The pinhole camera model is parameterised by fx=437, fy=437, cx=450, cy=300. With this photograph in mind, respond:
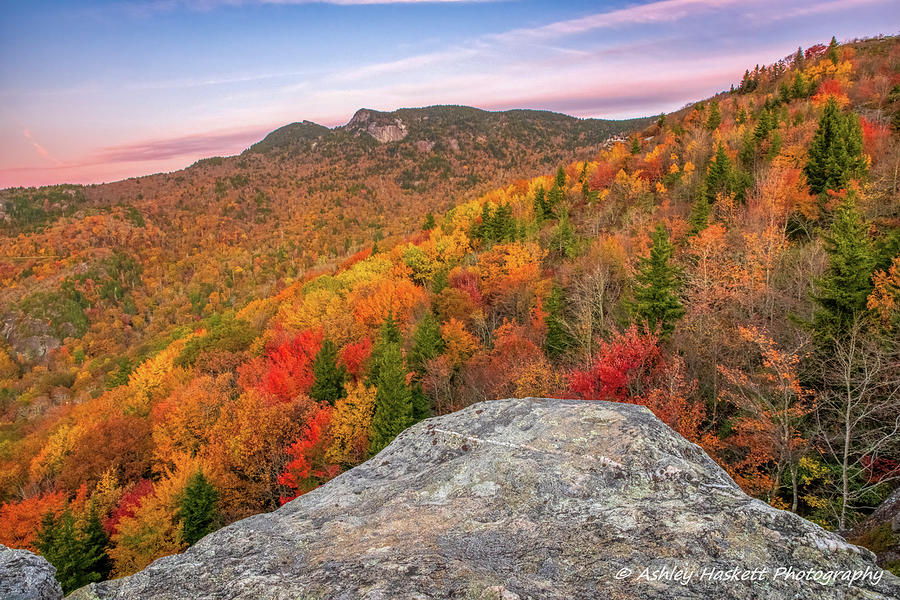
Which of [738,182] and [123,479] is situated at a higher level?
[738,182]

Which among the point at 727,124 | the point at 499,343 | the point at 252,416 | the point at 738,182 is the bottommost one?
the point at 252,416

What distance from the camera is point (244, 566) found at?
4.41m

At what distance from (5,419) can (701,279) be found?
142699mm

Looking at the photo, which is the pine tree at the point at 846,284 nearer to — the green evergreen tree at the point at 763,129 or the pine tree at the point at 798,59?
the green evergreen tree at the point at 763,129

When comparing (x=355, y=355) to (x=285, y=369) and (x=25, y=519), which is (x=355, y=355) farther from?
(x=25, y=519)

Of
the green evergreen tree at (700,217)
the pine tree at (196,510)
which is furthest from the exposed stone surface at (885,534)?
the green evergreen tree at (700,217)

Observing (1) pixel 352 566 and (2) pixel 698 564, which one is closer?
(2) pixel 698 564

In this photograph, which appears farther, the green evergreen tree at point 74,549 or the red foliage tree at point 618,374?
the green evergreen tree at point 74,549

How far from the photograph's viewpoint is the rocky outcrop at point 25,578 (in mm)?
4648

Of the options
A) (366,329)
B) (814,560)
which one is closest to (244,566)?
(814,560)

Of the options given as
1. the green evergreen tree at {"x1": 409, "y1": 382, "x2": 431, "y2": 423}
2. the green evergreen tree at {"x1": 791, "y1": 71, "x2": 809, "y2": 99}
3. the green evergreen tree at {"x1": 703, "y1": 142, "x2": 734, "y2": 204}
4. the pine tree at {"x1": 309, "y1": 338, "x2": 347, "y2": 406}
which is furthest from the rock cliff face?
the green evergreen tree at {"x1": 791, "y1": 71, "x2": 809, "y2": 99}

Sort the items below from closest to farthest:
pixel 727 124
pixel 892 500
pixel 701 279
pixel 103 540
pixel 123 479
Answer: pixel 892 500
pixel 701 279
pixel 103 540
pixel 123 479
pixel 727 124

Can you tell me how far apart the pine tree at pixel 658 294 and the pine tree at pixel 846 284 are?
26.6ft

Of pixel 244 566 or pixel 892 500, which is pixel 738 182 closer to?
pixel 892 500
